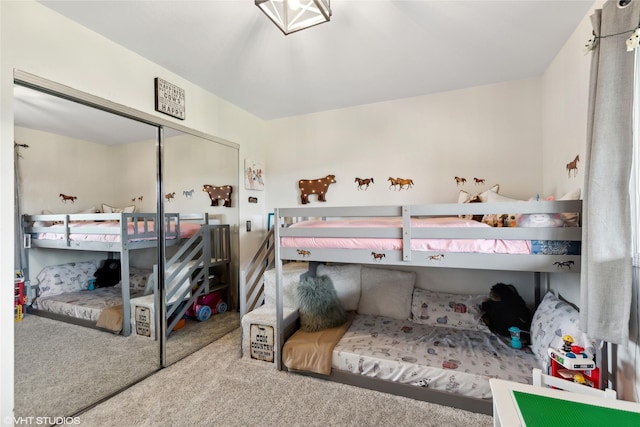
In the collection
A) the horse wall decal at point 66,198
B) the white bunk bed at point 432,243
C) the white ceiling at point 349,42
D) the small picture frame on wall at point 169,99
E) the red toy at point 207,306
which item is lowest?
the red toy at point 207,306

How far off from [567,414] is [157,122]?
2832mm

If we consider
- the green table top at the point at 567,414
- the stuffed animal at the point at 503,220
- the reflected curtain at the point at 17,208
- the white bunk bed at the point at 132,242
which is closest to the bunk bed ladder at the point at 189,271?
A: the white bunk bed at the point at 132,242

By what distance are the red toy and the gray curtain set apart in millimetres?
2804

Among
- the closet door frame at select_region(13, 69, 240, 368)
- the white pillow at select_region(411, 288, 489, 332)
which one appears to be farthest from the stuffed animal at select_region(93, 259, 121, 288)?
the white pillow at select_region(411, 288, 489, 332)

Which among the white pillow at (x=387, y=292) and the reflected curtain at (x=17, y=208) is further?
the white pillow at (x=387, y=292)

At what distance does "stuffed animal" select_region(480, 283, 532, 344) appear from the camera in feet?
7.02

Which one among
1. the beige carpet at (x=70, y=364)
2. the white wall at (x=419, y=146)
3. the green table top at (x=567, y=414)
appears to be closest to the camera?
the green table top at (x=567, y=414)

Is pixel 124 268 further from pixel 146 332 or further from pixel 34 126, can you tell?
pixel 34 126

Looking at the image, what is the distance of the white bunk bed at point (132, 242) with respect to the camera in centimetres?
170

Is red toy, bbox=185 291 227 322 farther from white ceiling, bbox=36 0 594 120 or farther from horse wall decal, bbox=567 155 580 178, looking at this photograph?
horse wall decal, bbox=567 155 580 178

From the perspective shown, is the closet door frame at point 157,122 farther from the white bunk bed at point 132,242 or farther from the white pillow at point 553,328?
the white pillow at point 553,328

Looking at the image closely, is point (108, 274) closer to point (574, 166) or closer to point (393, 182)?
point (393, 182)

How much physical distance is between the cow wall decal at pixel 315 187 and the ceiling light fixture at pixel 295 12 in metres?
1.82

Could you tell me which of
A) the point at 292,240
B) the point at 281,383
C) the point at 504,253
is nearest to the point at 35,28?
the point at 292,240
